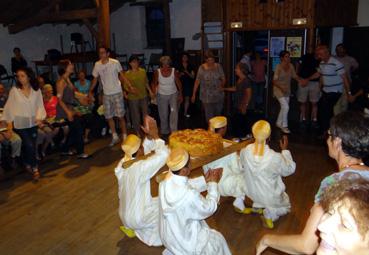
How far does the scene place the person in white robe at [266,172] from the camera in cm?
367

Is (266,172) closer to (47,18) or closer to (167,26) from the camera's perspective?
(167,26)

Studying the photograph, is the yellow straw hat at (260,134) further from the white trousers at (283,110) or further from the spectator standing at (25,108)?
the white trousers at (283,110)

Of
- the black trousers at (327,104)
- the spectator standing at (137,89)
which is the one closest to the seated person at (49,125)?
the spectator standing at (137,89)

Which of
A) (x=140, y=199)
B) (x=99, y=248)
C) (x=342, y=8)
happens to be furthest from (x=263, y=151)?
(x=342, y=8)

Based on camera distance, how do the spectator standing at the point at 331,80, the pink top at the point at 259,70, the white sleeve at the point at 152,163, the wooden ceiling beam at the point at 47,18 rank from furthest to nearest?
1. the wooden ceiling beam at the point at 47,18
2. the pink top at the point at 259,70
3. the spectator standing at the point at 331,80
4. the white sleeve at the point at 152,163

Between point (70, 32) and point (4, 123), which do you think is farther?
point (70, 32)

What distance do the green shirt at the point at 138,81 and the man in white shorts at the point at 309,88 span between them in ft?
10.2

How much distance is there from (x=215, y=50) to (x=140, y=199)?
628cm

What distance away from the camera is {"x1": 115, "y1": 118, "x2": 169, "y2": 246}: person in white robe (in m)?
3.30

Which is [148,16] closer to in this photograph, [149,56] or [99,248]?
[149,56]

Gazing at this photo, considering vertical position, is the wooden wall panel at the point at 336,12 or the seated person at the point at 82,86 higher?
the wooden wall panel at the point at 336,12

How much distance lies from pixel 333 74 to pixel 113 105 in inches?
149

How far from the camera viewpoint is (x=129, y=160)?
3471 millimetres

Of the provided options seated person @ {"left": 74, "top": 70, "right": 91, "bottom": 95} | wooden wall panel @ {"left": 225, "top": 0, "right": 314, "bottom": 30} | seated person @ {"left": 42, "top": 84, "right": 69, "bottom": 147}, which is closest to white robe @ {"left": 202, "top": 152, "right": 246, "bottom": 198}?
seated person @ {"left": 42, "top": 84, "right": 69, "bottom": 147}
